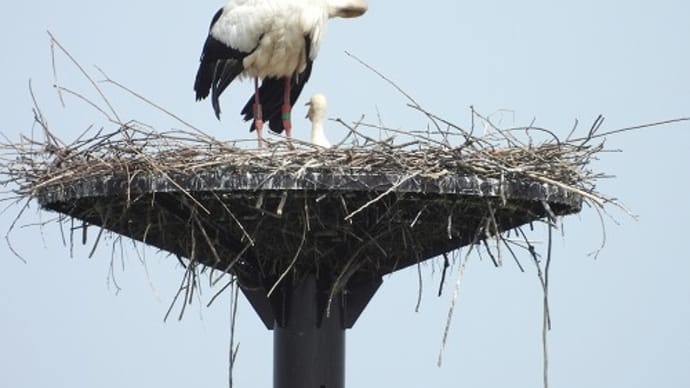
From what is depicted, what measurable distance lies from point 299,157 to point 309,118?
2539 millimetres

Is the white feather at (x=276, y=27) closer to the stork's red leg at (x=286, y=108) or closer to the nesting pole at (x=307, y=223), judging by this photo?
the stork's red leg at (x=286, y=108)

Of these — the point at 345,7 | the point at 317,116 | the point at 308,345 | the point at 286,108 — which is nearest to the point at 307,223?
the point at 308,345

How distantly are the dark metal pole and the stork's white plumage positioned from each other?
1.35m

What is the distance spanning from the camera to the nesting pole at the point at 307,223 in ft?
26.6

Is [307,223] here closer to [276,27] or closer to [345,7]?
[276,27]

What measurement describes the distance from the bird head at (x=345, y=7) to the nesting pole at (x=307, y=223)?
2572 millimetres

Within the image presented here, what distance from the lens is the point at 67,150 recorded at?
8.73 m

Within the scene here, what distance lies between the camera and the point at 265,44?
11461 mm

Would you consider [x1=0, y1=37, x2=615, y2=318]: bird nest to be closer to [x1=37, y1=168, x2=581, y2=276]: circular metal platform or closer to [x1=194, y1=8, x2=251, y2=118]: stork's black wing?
[x1=37, y1=168, x2=581, y2=276]: circular metal platform

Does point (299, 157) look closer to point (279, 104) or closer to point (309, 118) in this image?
point (309, 118)

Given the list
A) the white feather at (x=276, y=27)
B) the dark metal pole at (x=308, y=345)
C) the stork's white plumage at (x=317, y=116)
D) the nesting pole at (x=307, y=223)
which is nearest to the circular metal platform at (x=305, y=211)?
the nesting pole at (x=307, y=223)

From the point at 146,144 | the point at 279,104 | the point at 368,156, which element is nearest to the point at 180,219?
the point at 146,144

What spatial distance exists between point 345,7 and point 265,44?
568mm

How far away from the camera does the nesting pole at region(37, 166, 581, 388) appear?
8.10 m
